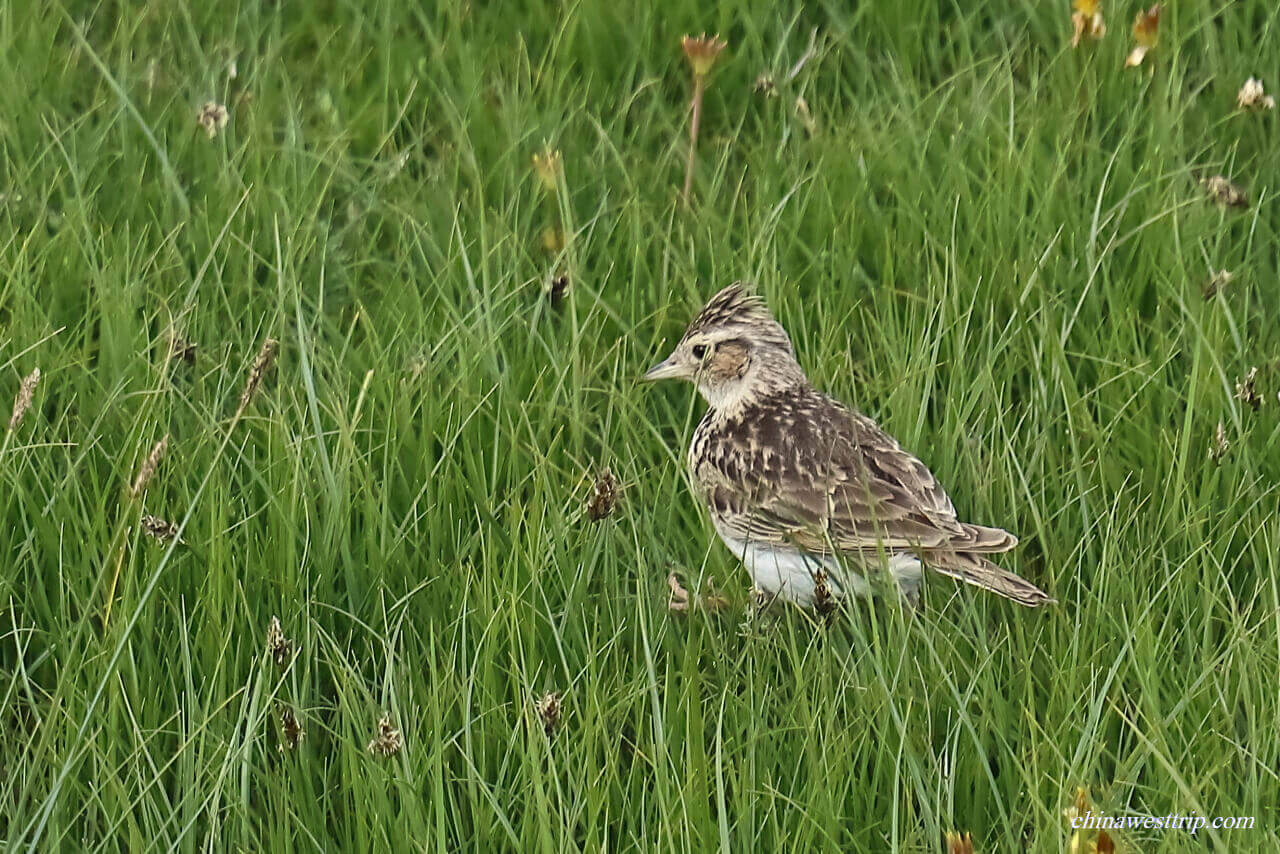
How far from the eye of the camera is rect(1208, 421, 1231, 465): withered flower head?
168 inches

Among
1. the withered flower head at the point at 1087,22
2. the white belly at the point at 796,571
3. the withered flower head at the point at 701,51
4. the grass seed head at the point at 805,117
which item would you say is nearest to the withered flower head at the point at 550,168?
the withered flower head at the point at 701,51

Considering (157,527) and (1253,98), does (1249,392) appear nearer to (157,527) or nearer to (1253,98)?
(1253,98)

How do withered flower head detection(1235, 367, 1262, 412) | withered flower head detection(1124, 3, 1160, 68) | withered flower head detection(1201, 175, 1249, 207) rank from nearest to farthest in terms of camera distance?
1. withered flower head detection(1235, 367, 1262, 412)
2. withered flower head detection(1201, 175, 1249, 207)
3. withered flower head detection(1124, 3, 1160, 68)

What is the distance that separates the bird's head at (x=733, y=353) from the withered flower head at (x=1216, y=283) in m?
1.19

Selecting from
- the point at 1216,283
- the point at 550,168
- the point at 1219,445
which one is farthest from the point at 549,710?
the point at 1216,283

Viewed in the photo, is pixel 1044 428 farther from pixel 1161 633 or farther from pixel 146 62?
pixel 146 62

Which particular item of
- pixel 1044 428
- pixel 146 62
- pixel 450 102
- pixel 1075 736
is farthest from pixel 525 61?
pixel 1075 736

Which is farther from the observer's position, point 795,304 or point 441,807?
point 795,304

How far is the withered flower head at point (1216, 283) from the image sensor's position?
4988mm

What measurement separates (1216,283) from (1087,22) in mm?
1351

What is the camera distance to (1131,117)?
5.74m

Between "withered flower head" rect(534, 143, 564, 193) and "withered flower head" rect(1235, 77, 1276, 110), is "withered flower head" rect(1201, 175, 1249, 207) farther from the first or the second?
"withered flower head" rect(534, 143, 564, 193)

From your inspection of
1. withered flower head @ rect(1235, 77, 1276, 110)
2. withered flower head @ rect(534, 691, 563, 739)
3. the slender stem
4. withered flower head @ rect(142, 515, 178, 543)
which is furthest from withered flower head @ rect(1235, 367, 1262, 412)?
withered flower head @ rect(142, 515, 178, 543)

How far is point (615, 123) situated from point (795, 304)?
1.20m
